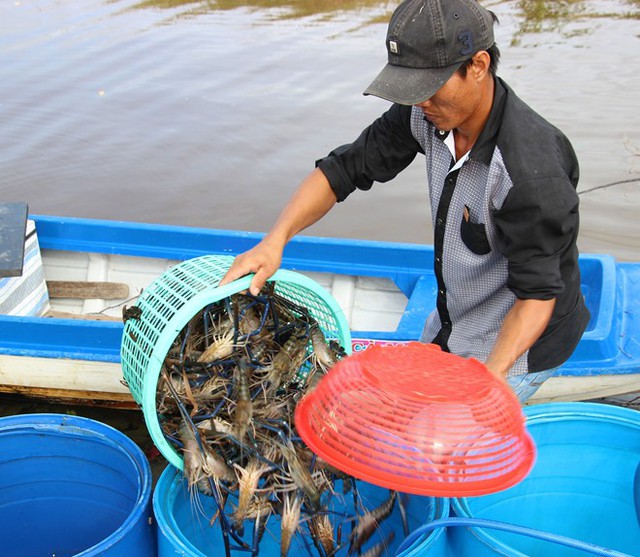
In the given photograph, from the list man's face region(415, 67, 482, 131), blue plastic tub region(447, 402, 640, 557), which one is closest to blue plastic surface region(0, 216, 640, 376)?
blue plastic tub region(447, 402, 640, 557)

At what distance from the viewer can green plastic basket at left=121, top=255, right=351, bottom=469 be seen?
2180 mm

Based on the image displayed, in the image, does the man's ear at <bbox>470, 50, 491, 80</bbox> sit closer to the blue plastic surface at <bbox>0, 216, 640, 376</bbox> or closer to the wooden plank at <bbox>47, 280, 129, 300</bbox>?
the blue plastic surface at <bbox>0, 216, 640, 376</bbox>

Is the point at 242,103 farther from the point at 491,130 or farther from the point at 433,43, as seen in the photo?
the point at 433,43

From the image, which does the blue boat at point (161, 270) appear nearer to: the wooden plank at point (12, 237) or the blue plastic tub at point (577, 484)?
the wooden plank at point (12, 237)

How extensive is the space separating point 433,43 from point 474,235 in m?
0.64

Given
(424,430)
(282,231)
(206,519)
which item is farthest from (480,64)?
(206,519)

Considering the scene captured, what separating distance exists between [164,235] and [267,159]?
3.56m

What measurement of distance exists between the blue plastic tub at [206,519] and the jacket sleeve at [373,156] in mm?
1116

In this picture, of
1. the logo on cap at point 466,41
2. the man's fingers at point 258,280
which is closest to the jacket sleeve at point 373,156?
the man's fingers at point 258,280

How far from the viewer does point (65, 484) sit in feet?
9.30

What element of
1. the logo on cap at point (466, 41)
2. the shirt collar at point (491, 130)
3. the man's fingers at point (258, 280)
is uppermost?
the logo on cap at point (466, 41)

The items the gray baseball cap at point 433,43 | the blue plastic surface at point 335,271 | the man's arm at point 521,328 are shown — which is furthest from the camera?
the blue plastic surface at point 335,271

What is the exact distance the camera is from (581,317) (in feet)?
8.56

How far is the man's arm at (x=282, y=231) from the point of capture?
2.36 meters
